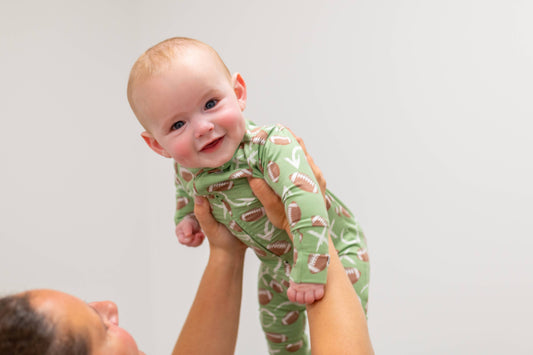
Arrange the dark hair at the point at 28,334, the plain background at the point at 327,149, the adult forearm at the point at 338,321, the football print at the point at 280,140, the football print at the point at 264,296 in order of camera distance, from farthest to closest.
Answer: the plain background at the point at 327,149
the football print at the point at 264,296
the football print at the point at 280,140
the adult forearm at the point at 338,321
the dark hair at the point at 28,334

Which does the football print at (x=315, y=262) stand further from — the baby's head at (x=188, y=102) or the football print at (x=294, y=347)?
the football print at (x=294, y=347)

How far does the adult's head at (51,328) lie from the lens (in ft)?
1.90

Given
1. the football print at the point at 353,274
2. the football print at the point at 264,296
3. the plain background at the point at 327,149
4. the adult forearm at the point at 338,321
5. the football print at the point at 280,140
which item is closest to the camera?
the adult forearm at the point at 338,321

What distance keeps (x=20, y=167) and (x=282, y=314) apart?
97cm

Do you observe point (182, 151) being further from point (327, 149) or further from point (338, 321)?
point (327, 149)

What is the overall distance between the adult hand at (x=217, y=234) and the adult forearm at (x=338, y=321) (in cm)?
24

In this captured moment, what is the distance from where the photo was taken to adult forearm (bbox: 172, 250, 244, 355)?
1.02 meters

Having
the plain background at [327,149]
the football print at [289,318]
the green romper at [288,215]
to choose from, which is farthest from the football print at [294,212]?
the plain background at [327,149]

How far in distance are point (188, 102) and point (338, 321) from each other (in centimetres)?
42

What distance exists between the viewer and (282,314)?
114cm

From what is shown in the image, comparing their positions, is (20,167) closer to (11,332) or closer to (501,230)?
(11,332)

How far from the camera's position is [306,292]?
89 cm

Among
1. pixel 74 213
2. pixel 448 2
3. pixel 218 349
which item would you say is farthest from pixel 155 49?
pixel 74 213

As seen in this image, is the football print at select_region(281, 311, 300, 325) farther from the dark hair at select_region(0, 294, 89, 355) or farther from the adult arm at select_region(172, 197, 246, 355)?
the dark hair at select_region(0, 294, 89, 355)
